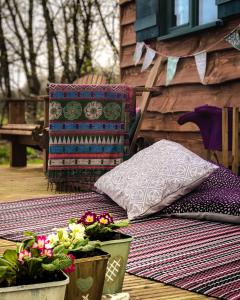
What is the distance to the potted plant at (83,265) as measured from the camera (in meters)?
1.57

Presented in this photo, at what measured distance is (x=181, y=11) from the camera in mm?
5180

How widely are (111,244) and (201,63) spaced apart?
3.23 metres

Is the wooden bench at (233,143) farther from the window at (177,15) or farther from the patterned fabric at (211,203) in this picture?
the window at (177,15)

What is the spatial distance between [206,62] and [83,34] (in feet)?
16.8

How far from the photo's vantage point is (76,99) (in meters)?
4.34

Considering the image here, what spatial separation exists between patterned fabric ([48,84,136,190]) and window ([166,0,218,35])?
2.98ft

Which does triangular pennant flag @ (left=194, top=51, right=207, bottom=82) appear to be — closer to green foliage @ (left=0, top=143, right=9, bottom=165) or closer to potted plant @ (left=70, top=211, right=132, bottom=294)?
potted plant @ (left=70, top=211, right=132, bottom=294)

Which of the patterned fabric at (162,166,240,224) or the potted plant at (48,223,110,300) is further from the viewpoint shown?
the patterned fabric at (162,166,240,224)

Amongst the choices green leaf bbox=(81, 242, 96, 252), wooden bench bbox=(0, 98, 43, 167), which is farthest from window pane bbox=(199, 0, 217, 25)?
green leaf bbox=(81, 242, 96, 252)

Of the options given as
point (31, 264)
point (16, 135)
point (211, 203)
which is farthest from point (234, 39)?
point (31, 264)

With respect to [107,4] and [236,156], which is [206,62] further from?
[107,4]

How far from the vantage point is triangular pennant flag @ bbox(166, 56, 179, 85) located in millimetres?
5148

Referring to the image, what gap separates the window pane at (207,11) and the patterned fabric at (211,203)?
5.75 ft

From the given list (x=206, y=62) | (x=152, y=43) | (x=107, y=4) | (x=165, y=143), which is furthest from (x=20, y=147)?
(x=107, y=4)
